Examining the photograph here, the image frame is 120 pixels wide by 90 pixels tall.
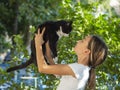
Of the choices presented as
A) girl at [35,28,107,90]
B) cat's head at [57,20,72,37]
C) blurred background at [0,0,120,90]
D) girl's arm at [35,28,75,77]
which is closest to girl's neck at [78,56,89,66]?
girl at [35,28,107,90]

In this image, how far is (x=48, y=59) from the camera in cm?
236

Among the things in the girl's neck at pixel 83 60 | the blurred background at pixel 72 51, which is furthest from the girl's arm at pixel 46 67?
the blurred background at pixel 72 51

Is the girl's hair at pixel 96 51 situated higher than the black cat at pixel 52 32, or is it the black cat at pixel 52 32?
the black cat at pixel 52 32

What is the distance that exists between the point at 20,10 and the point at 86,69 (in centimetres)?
673

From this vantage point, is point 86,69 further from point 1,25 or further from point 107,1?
point 1,25

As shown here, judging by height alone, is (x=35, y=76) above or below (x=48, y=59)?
below

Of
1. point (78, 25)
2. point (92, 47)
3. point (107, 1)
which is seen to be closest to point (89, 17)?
point (78, 25)

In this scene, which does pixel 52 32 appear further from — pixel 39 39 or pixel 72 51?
pixel 72 51

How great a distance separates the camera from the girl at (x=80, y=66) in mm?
2223

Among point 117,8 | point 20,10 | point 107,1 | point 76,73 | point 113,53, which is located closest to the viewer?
point 76,73

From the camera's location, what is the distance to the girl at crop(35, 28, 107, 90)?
7.29 feet

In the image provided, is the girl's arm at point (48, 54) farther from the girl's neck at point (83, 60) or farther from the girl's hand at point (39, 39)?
the girl's neck at point (83, 60)

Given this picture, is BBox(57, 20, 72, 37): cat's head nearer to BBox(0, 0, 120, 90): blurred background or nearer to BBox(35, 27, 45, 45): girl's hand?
BBox(35, 27, 45, 45): girl's hand

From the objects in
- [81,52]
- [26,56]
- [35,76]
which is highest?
[81,52]
